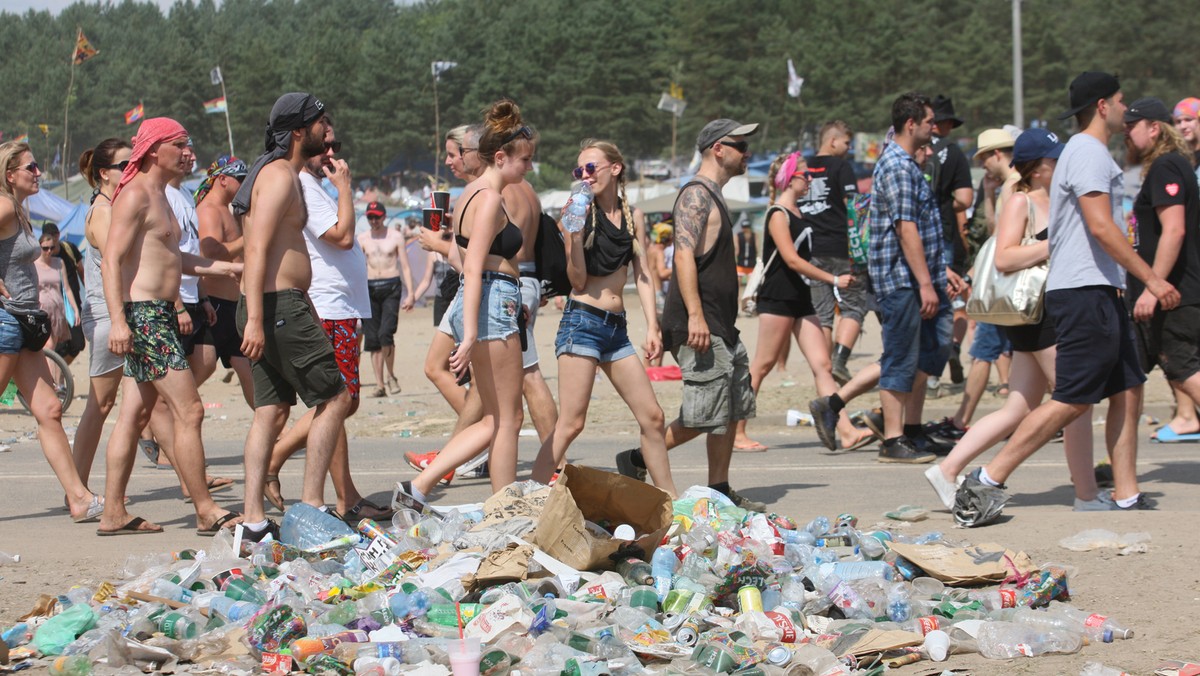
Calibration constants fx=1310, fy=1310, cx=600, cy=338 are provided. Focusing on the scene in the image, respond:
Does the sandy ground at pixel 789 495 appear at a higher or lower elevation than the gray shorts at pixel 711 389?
lower

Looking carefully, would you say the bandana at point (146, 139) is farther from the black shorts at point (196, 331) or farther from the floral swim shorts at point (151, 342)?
the black shorts at point (196, 331)

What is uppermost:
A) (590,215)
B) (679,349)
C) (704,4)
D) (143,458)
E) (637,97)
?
(704,4)

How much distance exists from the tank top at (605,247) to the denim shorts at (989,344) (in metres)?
3.85

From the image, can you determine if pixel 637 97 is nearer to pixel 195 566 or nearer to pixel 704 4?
pixel 704 4

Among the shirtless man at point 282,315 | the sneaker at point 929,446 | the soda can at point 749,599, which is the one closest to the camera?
the soda can at point 749,599

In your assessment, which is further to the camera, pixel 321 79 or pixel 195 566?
pixel 321 79

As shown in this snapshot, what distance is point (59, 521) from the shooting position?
7.20 metres

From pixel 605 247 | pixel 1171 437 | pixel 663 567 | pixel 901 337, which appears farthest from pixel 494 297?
pixel 1171 437

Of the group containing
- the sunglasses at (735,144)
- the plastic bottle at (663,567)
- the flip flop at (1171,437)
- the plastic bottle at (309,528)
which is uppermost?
the sunglasses at (735,144)

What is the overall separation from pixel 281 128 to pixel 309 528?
1867 mm

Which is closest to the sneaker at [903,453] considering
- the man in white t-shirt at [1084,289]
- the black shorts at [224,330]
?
the man in white t-shirt at [1084,289]

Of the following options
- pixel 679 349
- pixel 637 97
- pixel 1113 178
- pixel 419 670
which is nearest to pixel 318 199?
pixel 679 349

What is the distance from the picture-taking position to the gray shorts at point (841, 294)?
10.4m

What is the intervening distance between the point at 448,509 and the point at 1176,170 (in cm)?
431
